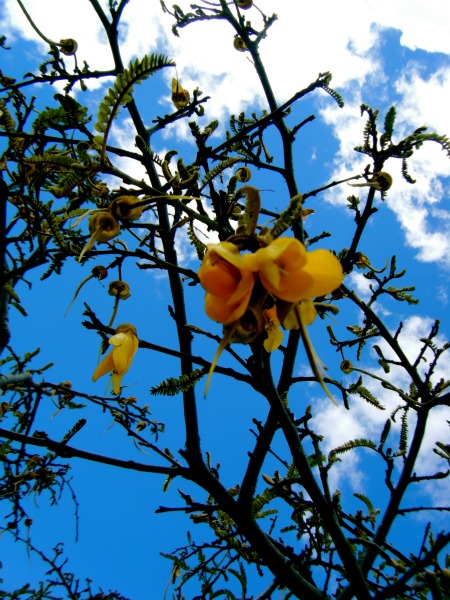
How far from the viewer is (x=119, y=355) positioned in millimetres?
1319

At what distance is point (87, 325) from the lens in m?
1.53

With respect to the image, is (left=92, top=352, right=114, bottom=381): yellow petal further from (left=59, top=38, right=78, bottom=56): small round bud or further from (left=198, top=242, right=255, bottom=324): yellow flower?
(left=59, top=38, right=78, bottom=56): small round bud

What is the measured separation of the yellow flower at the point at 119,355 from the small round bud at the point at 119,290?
95mm

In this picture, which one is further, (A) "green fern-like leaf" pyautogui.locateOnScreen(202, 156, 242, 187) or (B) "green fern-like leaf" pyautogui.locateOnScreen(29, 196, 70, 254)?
(B) "green fern-like leaf" pyautogui.locateOnScreen(29, 196, 70, 254)

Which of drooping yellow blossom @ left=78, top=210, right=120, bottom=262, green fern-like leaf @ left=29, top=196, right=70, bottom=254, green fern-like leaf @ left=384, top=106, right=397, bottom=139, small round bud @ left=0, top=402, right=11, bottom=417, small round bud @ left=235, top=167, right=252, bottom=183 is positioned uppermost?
small round bud @ left=0, top=402, right=11, bottom=417

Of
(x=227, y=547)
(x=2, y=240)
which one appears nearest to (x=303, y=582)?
(x=227, y=547)

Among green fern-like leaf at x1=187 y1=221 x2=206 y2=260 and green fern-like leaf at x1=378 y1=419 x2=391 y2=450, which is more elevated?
green fern-like leaf at x1=187 y1=221 x2=206 y2=260

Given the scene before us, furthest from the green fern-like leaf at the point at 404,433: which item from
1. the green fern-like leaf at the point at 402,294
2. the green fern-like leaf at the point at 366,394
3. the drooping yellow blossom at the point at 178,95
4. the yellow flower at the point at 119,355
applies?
the drooping yellow blossom at the point at 178,95

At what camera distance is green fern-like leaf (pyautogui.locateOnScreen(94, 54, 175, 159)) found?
0.85 meters

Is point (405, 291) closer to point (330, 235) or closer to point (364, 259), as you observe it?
point (364, 259)

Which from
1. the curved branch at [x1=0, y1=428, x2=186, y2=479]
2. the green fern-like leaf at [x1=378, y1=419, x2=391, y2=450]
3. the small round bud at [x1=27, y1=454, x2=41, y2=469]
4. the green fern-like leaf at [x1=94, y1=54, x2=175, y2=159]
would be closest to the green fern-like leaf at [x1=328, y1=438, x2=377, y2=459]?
the green fern-like leaf at [x1=378, y1=419, x2=391, y2=450]

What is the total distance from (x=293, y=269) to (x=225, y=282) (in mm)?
118

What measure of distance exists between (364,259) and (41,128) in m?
1.41

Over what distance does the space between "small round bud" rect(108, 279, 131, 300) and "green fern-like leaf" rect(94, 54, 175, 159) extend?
57cm
